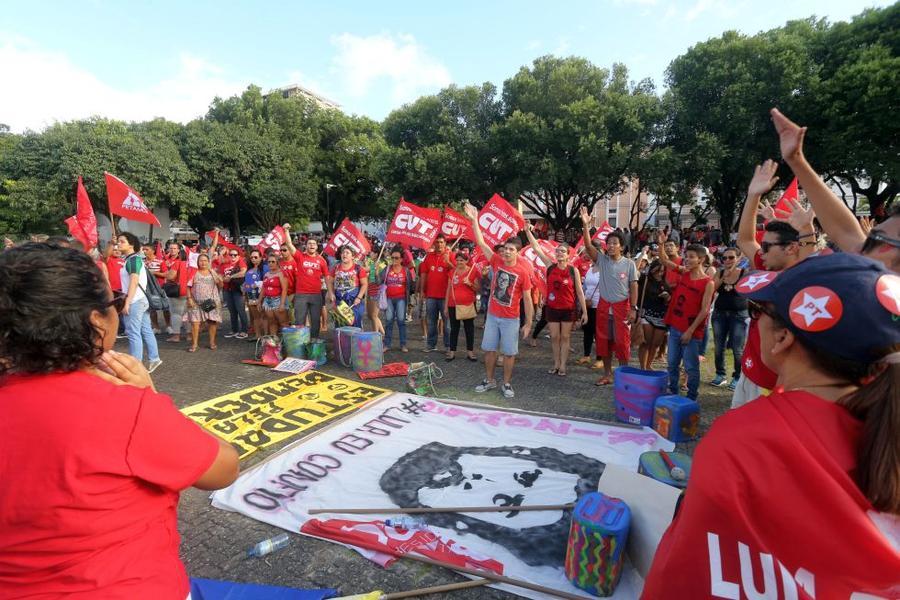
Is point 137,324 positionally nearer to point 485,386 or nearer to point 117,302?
point 485,386

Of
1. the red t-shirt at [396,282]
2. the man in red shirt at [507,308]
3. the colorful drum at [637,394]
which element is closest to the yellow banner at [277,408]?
the man in red shirt at [507,308]

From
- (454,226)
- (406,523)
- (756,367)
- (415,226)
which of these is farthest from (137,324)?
(756,367)

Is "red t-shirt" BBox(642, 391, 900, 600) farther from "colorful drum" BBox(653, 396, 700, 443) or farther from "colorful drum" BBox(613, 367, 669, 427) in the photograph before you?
"colorful drum" BBox(613, 367, 669, 427)

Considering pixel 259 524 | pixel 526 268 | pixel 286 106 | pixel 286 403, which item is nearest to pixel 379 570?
pixel 259 524

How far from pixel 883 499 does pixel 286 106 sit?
3959 cm

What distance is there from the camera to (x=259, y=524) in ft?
11.3

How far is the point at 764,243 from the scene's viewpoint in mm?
3789

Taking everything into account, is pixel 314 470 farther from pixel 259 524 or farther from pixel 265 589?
pixel 265 589

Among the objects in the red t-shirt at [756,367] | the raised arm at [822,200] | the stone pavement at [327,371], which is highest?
the raised arm at [822,200]

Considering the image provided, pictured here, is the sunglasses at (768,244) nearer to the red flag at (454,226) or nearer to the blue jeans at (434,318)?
the blue jeans at (434,318)

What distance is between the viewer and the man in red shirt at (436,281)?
8352 millimetres

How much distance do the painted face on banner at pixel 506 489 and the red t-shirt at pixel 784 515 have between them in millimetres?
2548

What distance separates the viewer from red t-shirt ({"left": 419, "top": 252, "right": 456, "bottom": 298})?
8344 millimetres

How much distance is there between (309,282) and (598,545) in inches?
266
